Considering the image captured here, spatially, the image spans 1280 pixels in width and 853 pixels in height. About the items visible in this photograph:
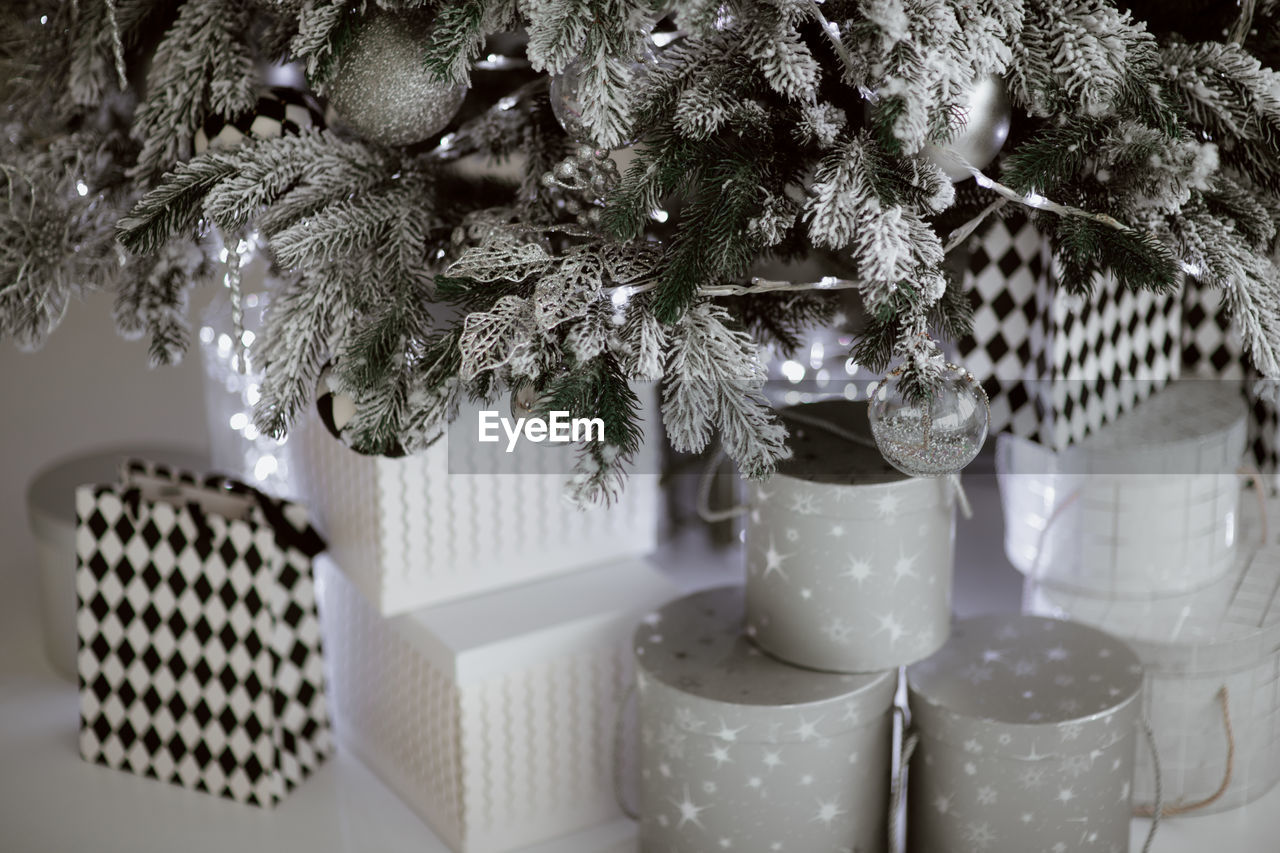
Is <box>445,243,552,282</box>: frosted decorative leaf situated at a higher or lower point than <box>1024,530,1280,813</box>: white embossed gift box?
higher

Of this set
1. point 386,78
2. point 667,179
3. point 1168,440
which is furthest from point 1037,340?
point 386,78

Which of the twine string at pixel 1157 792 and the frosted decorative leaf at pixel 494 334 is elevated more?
the frosted decorative leaf at pixel 494 334

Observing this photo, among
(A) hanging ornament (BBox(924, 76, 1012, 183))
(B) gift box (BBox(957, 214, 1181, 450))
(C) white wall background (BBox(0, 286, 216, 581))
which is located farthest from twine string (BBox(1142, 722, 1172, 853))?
(C) white wall background (BBox(0, 286, 216, 581))

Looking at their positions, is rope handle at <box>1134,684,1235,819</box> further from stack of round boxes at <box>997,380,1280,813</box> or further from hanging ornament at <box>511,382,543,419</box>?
hanging ornament at <box>511,382,543,419</box>

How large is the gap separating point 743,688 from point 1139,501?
44 cm

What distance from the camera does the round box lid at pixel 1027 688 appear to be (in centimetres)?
92

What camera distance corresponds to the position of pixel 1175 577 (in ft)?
3.76

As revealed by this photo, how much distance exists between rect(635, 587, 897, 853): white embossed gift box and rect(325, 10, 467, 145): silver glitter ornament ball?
478 millimetres

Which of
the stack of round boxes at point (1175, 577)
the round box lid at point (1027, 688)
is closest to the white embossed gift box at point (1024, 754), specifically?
the round box lid at point (1027, 688)

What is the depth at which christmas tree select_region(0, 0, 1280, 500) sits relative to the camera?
0.70 m

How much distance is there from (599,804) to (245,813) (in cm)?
34

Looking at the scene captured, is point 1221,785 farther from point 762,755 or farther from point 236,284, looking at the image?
point 236,284

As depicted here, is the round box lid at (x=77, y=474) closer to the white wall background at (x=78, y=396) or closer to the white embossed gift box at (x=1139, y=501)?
the white wall background at (x=78, y=396)

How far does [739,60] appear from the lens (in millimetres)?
730
